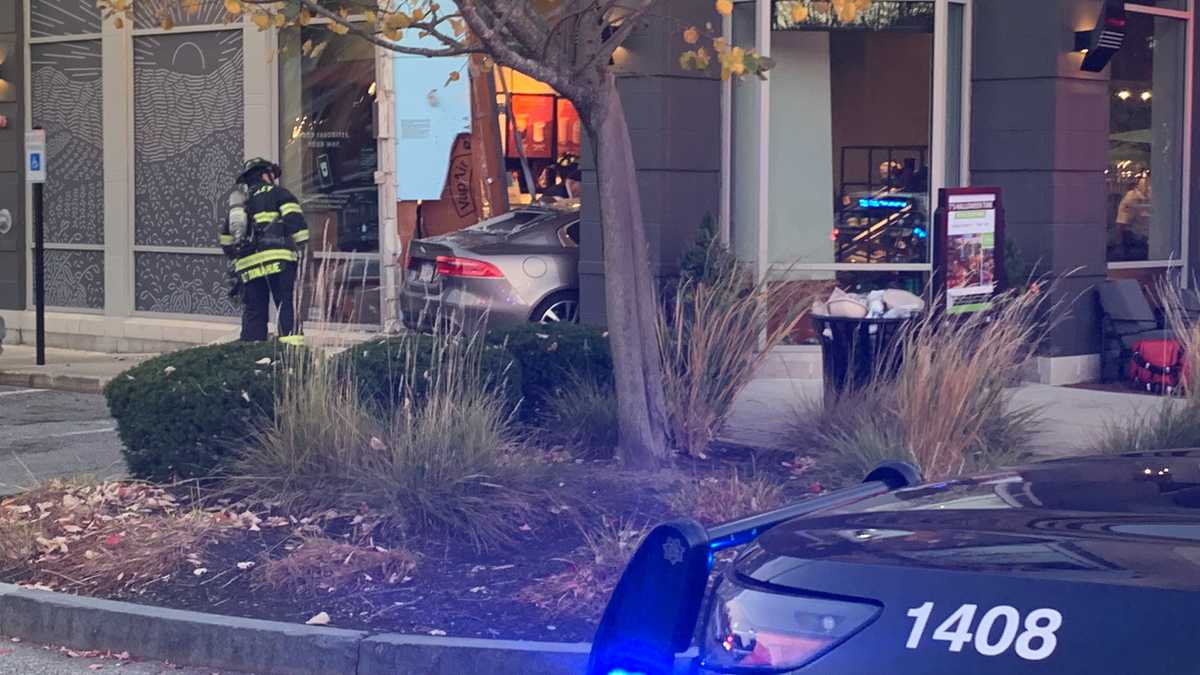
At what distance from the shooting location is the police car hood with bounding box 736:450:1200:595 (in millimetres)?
2229

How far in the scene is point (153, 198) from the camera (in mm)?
17703

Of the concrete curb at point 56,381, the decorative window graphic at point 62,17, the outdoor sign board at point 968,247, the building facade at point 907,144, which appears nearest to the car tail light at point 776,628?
the outdoor sign board at point 968,247

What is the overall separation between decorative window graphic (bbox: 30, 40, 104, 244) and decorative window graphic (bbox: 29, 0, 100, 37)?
0.53ft

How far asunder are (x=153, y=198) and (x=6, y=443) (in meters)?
7.01

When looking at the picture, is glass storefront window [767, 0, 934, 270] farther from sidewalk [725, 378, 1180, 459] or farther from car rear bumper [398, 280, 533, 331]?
car rear bumper [398, 280, 533, 331]

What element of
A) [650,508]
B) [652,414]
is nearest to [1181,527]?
[650,508]

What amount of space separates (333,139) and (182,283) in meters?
2.83

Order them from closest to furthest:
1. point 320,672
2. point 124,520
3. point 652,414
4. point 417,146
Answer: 1. point 320,672
2. point 124,520
3. point 652,414
4. point 417,146

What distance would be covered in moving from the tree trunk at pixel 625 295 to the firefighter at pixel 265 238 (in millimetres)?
5115

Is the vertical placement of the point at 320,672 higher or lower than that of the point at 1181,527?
lower

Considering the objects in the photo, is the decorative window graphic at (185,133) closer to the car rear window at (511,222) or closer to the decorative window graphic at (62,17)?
the decorative window graphic at (62,17)

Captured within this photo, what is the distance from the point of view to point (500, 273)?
13.1 meters

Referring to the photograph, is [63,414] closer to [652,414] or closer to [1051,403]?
[652,414]

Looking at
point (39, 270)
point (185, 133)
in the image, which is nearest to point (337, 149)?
point (185, 133)
